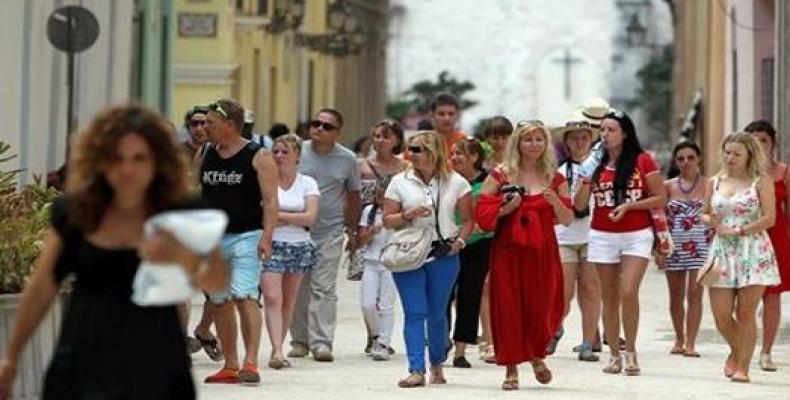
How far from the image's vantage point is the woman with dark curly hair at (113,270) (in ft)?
27.0

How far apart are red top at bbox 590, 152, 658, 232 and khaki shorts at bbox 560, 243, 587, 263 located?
161cm

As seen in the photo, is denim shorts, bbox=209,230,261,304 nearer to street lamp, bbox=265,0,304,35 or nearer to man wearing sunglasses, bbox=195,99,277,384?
man wearing sunglasses, bbox=195,99,277,384

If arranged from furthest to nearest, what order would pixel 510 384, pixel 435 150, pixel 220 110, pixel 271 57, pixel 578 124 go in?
1. pixel 271 57
2. pixel 578 124
3. pixel 435 150
4. pixel 510 384
5. pixel 220 110

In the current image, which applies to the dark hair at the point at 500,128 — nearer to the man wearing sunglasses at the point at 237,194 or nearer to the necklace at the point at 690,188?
the necklace at the point at 690,188

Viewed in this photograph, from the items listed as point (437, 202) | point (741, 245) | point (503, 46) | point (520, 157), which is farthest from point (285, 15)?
point (503, 46)

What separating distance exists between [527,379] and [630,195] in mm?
1340

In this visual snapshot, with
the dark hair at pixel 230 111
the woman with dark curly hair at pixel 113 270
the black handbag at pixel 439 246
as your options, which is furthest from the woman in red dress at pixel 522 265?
the woman with dark curly hair at pixel 113 270

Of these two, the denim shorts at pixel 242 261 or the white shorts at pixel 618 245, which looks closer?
the denim shorts at pixel 242 261

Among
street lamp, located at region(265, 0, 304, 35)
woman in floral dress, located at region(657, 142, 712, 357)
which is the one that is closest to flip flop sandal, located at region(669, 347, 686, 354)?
woman in floral dress, located at region(657, 142, 712, 357)

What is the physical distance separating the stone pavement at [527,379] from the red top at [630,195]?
0.96 metres

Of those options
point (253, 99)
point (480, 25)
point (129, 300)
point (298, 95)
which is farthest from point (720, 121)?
point (480, 25)

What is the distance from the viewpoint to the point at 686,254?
18406 millimetres

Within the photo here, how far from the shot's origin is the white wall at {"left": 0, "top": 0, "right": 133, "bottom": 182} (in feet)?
76.3

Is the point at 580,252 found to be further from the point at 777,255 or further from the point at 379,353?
the point at 777,255
